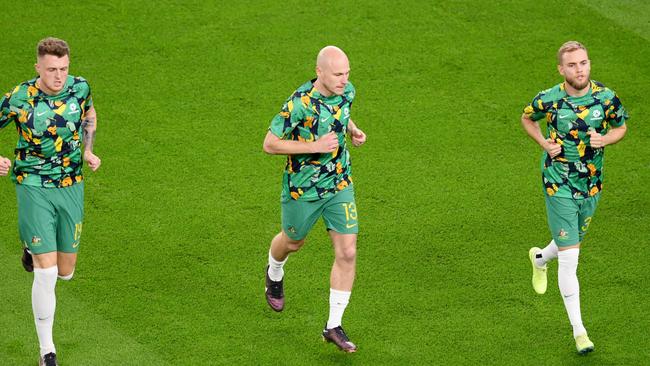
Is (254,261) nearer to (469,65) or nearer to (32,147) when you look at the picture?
(32,147)

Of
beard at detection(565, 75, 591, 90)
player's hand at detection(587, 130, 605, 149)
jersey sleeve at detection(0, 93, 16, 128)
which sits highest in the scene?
beard at detection(565, 75, 591, 90)

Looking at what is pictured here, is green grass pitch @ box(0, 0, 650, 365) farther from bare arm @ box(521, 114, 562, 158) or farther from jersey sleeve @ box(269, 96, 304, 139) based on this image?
jersey sleeve @ box(269, 96, 304, 139)

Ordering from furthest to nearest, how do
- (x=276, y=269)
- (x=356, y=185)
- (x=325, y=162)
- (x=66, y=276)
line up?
(x=356, y=185) < (x=276, y=269) < (x=66, y=276) < (x=325, y=162)

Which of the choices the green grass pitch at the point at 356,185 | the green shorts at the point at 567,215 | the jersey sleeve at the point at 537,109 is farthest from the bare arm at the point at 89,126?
the green shorts at the point at 567,215

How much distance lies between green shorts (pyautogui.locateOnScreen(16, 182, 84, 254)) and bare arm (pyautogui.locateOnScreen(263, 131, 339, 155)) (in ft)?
4.66

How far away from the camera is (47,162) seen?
8.18 metres

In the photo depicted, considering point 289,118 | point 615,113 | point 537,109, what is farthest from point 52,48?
point 615,113

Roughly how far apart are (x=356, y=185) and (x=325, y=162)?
2.62 m

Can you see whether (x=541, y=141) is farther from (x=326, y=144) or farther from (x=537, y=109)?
(x=326, y=144)

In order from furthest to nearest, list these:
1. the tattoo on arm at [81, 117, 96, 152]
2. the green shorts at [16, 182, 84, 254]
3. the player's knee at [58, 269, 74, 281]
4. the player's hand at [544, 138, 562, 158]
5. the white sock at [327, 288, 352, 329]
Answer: the player's knee at [58, 269, 74, 281] < the white sock at [327, 288, 352, 329] < the tattoo on arm at [81, 117, 96, 152] < the player's hand at [544, 138, 562, 158] < the green shorts at [16, 182, 84, 254]

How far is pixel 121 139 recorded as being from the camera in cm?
1165

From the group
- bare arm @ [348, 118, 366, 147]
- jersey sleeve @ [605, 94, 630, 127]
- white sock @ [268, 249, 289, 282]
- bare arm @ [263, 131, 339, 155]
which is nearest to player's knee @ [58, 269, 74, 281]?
white sock @ [268, 249, 289, 282]

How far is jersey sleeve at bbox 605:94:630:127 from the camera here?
8.45 m

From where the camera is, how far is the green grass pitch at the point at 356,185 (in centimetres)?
888
